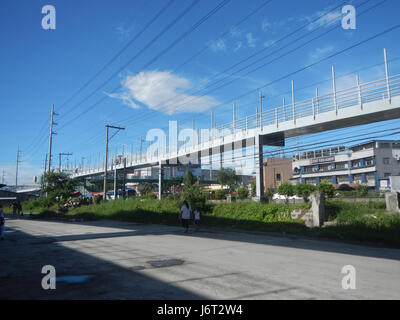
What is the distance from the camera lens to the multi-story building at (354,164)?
66.3 metres

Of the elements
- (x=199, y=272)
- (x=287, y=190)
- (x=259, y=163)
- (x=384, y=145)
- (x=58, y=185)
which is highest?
(x=384, y=145)

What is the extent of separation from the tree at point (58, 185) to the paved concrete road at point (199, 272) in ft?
88.6

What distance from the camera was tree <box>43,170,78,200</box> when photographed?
1415 inches

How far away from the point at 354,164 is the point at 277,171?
2566 cm

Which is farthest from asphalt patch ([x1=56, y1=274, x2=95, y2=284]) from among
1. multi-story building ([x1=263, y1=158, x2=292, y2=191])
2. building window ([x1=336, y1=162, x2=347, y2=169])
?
multi-story building ([x1=263, y1=158, x2=292, y2=191])

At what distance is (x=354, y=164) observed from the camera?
2867 inches

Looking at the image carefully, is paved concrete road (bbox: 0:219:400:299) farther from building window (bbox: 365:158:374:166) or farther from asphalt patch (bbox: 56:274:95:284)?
building window (bbox: 365:158:374:166)

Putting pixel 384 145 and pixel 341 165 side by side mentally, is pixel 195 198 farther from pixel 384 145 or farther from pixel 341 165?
pixel 384 145

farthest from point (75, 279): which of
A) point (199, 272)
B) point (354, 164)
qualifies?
point (354, 164)

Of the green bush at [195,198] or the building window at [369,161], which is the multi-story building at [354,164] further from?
the green bush at [195,198]

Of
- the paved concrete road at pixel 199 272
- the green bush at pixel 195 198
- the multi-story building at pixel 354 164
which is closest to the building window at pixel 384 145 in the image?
the multi-story building at pixel 354 164

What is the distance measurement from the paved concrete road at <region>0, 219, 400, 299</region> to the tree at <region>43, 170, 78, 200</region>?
26999mm

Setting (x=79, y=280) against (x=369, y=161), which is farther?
(x=369, y=161)
